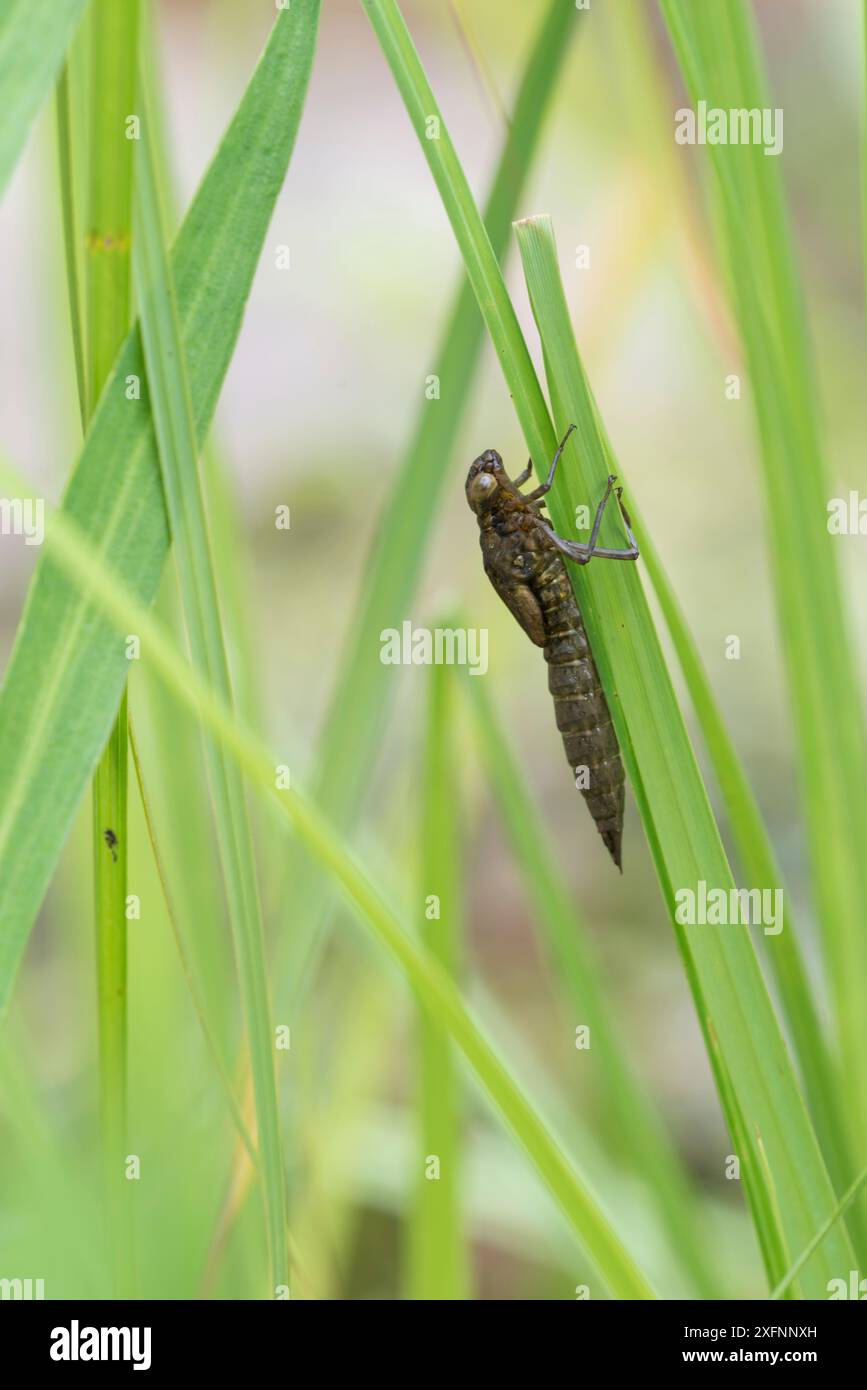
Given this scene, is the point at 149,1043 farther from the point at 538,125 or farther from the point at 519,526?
the point at 538,125

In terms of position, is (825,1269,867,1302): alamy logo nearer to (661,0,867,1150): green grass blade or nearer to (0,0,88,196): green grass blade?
(661,0,867,1150): green grass blade

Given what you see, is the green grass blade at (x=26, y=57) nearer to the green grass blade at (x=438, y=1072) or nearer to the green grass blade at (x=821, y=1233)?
the green grass blade at (x=438, y=1072)

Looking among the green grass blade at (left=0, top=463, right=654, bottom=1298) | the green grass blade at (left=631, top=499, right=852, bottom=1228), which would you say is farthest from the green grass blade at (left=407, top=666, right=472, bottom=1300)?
the green grass blade at (left=0, top=463, right=654, bottom=1298)

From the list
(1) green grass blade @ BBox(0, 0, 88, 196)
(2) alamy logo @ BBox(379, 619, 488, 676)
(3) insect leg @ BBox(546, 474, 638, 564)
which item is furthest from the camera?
(2) alamy logo @ BBox(379, 619, 488, 676)
